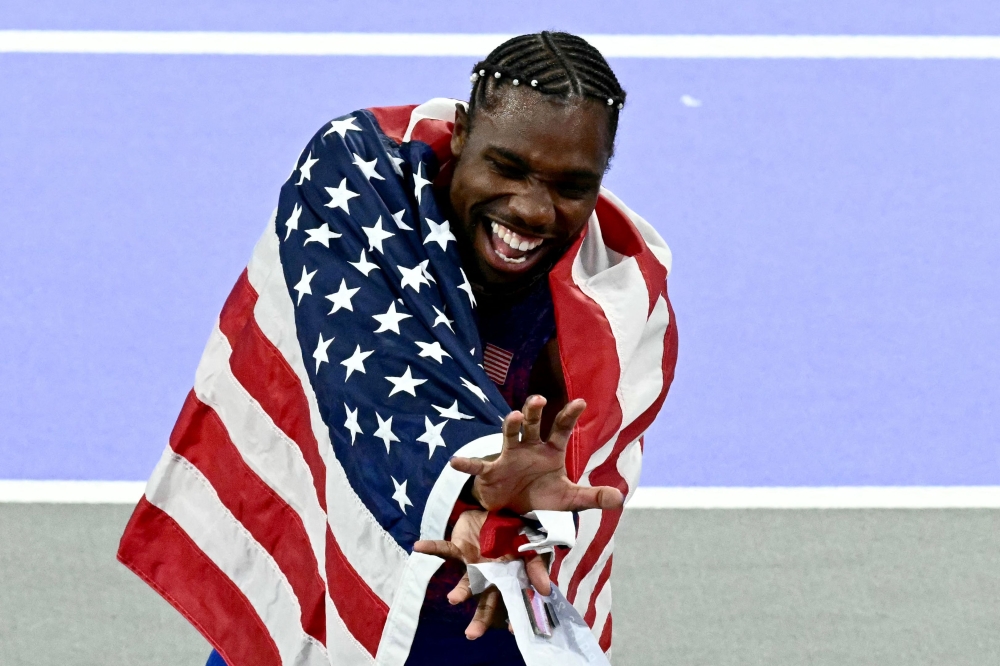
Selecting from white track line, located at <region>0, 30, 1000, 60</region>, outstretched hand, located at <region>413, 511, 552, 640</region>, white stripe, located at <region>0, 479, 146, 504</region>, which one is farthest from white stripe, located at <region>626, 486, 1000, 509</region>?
white track line, located at <region>0, 30, 1000, 60</region>

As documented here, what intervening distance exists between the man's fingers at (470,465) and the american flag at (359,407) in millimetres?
61

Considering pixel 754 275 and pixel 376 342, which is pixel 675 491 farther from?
pixel 376 342

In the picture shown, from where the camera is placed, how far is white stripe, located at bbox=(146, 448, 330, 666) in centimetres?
233

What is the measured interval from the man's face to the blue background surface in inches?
78.2

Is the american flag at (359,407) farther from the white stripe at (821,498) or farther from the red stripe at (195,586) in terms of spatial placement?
the white stripe at (821,498)

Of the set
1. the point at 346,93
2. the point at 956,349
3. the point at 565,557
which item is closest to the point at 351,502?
the point at 565,557

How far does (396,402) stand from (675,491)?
84.4 inches

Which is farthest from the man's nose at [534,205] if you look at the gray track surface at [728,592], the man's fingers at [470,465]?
the gray track surface at [728,592]

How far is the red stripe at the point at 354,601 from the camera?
209 centimetres

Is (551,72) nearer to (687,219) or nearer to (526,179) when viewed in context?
(526,179)

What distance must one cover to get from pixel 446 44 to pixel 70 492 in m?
2.66

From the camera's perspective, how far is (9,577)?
363 centimetres

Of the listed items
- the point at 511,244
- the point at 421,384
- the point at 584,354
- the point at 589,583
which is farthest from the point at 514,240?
the point at 589,583

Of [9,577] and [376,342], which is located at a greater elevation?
[376,342]
